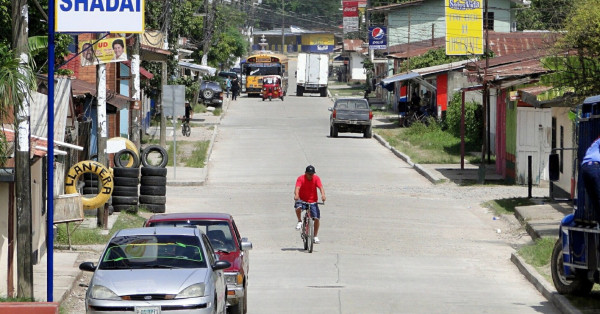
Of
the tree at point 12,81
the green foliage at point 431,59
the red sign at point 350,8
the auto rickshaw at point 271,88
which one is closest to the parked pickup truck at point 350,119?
the green foliage at point 431,59

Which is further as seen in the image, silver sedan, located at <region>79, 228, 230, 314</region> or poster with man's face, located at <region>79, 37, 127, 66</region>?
poster with man's face, located at <region>79, 37, 127, 66</region>

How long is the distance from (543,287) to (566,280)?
4.24 feet

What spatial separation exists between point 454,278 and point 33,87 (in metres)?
8.28

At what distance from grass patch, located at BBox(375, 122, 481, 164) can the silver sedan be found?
89.4 feet

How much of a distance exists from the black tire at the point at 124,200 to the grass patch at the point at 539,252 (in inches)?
370

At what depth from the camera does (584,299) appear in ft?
50.6

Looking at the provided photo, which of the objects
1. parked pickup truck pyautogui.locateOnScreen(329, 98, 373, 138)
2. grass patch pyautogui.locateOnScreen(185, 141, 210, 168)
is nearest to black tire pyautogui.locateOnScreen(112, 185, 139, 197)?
grass patch pyautogui.locateOnScreen(185, 141, 210, 168)

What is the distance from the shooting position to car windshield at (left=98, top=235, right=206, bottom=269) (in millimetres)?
12945

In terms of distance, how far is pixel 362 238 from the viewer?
2341 centimetres

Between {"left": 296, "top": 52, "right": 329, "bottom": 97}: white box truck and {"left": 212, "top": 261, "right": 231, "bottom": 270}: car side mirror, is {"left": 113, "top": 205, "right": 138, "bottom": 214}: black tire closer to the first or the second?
{"left": 212, "top": 261, "right": 231, "bottom": 270}: car side mirror

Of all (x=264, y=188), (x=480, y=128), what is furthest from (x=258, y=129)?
(x=264, y=188)

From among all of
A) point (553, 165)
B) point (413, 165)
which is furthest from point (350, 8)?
point (553, 165)

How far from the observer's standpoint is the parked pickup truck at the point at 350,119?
51.1 m

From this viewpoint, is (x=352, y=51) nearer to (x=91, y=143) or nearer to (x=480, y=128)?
(x=480, y=128)
